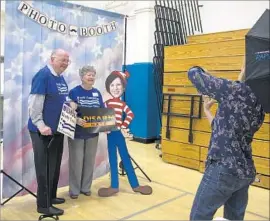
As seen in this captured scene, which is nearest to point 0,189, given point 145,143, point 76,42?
point 76,42

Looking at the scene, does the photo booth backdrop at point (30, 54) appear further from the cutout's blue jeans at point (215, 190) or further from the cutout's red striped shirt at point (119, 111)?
the cutout's blue jeans at point (215, 190)

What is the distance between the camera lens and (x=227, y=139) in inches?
66.6

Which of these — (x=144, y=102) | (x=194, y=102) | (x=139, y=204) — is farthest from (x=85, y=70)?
(x=144, y=102)

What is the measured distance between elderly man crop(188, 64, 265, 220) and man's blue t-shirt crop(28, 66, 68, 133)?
4.88 ft

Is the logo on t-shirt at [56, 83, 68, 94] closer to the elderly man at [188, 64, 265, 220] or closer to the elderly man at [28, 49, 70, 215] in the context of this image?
the elderly man at [28, 49, 70, 215]

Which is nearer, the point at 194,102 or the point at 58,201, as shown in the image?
the point at 58,201

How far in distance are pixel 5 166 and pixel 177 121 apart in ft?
8.31

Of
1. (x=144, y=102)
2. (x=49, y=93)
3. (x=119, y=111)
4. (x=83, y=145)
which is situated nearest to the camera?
(x=49, y=93)

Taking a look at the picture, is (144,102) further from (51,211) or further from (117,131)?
(51,211)

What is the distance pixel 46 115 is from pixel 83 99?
56 cm

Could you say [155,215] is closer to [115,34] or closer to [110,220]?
[110,220]

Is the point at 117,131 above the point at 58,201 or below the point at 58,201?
above

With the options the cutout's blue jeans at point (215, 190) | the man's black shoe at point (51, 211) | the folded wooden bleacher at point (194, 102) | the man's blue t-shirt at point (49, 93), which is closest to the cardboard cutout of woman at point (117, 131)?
the man's black shoe at point (51, 211)

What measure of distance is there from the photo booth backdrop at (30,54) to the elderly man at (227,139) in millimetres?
1938
